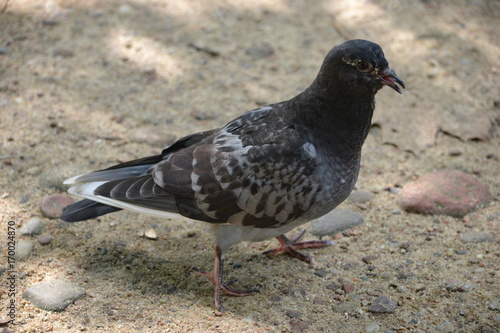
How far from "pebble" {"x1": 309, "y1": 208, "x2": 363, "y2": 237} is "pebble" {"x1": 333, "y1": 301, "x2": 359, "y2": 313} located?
964 millimetres

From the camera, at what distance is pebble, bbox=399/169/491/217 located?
5.23 meters

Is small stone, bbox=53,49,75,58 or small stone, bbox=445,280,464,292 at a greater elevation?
small stone, bbox=53,49,75,58

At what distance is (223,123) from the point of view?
6.33m

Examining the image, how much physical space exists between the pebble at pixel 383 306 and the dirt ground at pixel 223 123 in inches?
2.1

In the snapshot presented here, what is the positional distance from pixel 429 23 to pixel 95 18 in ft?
15.0

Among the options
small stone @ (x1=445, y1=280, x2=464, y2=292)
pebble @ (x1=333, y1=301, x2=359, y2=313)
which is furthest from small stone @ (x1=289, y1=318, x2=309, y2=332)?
small stone @ (x1=445, y1=280, x2=464, y2=292)

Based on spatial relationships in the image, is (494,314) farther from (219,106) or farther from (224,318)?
(219,106)

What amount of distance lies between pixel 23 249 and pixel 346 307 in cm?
258

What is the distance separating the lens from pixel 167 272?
462 cm

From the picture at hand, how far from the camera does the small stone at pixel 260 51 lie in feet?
24.1

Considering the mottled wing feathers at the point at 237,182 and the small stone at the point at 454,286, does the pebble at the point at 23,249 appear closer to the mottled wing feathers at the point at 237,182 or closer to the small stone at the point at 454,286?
the mottled wing feathers at the point at 237,182

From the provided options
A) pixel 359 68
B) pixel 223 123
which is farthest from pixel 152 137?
pixel 359 68

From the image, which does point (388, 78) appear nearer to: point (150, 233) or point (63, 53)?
point (150, 233)

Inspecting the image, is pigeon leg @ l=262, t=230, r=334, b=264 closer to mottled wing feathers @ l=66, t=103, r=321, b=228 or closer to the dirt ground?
the dirt ground
